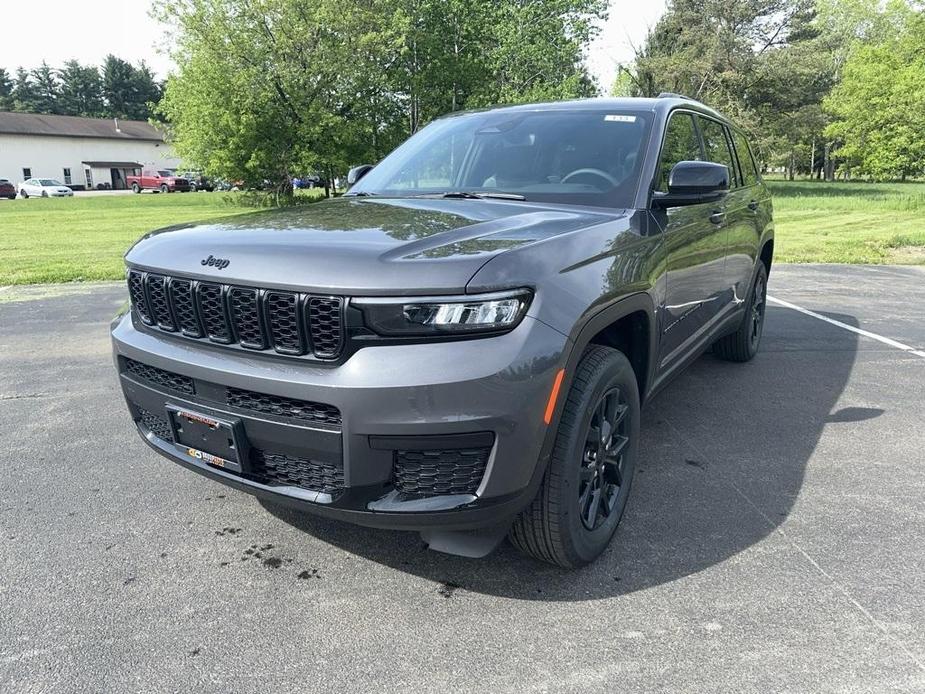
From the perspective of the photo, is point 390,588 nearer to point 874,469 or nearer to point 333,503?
point 333,503

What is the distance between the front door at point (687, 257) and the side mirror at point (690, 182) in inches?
2.9

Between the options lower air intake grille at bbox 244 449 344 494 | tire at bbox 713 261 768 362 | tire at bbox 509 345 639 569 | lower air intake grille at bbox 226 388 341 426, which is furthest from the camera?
tire at bbox 713 261 768 362

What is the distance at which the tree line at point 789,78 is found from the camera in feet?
126

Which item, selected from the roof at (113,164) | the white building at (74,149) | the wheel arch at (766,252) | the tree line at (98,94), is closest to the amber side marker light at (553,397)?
the wheel arch at (766,252)

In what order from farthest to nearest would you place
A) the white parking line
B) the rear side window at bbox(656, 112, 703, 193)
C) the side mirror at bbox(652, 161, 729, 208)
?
the white parking line
the rear side window at bbox(656, 112, 703, 193)
the side mirror at bbox(652, 161, 729, 208)

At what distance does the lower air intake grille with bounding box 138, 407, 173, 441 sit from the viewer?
108 inches

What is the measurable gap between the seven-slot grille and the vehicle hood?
48 millimetres

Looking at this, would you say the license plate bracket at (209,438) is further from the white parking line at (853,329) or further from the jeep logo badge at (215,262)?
the white parking line at (853,329)

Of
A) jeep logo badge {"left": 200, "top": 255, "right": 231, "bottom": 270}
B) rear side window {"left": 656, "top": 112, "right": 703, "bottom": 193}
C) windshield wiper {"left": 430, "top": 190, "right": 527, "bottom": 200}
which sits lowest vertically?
jeep logo badge {"left": 200, "top": 255, "right": 231, "bottom": 270}

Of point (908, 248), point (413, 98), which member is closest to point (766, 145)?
point (413, 98)

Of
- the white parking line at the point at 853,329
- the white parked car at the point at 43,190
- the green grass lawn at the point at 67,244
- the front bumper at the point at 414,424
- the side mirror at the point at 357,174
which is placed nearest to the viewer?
the front bumper at the point at 414,424

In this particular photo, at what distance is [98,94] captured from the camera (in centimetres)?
10038

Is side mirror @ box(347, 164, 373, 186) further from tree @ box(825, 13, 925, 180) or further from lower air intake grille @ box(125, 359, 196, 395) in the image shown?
tree @ box(825, 13, 925, 180)

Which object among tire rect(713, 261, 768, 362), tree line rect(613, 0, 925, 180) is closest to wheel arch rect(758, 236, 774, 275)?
tire rect(713, 261, 768, 362)
